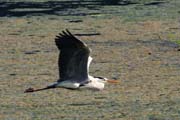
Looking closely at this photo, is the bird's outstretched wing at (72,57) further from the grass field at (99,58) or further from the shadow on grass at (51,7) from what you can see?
the shadow on grass at (51,7)

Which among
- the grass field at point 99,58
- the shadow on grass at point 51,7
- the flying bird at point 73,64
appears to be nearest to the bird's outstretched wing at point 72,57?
the flying bird at point 73,64

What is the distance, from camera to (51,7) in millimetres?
11445

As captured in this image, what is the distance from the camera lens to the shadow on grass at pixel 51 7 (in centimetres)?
1074

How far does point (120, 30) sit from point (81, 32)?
0.49 m

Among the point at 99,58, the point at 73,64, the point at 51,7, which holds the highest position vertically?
the point at 73,64

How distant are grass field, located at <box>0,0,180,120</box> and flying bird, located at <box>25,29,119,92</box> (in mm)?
203

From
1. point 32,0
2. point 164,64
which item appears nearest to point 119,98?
point 164,64

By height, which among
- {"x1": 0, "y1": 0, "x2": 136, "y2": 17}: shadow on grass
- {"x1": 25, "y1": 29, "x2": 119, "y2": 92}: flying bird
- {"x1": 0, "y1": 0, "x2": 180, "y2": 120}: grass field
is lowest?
{"x1": 0, "y1": 0, "x2": 136, "y2": 17}: shadow on grass

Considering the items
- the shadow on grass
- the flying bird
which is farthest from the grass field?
the flying bird

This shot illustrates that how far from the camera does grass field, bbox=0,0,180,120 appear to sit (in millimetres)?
5586

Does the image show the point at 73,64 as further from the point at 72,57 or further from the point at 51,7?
the point at 51,7

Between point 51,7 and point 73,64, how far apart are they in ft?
20.6

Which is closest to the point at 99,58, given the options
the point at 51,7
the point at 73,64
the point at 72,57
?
→ the point at 73,64

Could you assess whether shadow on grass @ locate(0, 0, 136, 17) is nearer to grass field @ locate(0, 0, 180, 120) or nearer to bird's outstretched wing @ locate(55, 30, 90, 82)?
grass field @ locate(0, 0, 180, 120)
